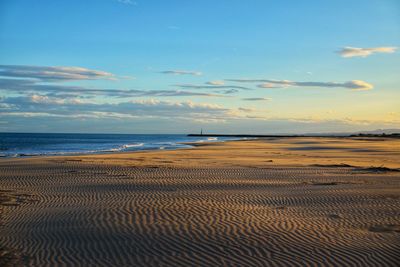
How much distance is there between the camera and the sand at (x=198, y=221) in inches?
330

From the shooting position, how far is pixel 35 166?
83.5ft

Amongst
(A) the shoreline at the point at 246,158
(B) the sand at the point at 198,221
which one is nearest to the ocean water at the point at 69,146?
(A) the shoreline at the point at 246,158

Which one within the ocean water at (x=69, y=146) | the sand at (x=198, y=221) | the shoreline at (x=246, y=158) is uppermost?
the shoreline at (x=246, y=158)

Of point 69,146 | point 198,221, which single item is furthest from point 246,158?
point 69,146

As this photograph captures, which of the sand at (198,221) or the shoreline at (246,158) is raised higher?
the shoreline at (246,158)

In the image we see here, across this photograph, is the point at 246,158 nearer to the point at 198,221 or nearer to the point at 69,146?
the point at 198,221

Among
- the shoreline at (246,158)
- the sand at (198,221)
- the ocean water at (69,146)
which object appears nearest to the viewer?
the sand at (198,221)

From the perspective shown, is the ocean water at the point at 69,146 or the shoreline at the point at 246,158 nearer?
the shoreline at the point at 246,158

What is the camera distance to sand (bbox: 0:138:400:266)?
8391 millimetres

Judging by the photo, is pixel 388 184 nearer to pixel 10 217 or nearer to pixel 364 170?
pixel 364 170

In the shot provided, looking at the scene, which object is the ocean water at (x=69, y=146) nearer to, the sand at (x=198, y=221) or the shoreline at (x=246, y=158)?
the shoreline at (x=246, y=158)

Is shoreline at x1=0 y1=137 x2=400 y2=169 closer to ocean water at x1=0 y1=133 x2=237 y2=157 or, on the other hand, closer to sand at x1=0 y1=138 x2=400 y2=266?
ocean water at x1=0 y1=133 x2=237 y2=157

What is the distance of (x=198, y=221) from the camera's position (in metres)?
11.3

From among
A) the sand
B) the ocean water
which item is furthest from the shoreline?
the sand
